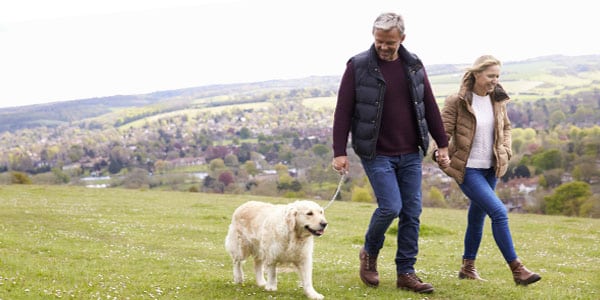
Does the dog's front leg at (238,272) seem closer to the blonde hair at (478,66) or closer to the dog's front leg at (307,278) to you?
the dog's front leg at (307,278)

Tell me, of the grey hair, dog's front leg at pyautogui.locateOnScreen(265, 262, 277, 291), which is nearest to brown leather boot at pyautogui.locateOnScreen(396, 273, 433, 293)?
dog's front leg at pyautogui.locateOnScreen(265, 262, 277, 291)

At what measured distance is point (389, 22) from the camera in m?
7.85

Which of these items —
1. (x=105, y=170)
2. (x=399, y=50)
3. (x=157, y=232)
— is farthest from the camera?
(x=105, y=170)

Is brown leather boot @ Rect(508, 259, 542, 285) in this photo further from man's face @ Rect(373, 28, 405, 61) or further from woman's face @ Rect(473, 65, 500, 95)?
man's face @ Rect(373, 28, 405, 61)

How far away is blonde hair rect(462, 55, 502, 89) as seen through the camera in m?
8.83

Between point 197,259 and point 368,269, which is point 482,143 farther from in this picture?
point 197,259

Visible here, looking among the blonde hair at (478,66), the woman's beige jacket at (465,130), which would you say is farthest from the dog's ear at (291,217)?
the blonde hair at (478,66)

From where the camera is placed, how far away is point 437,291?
8.91 m

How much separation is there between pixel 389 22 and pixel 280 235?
3.21 metres

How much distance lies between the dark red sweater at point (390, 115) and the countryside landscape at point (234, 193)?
2.13 m

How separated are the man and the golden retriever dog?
849 mm

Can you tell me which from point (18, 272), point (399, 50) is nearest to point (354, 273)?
point (399, 50)

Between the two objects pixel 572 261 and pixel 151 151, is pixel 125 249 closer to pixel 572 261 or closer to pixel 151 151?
pixel 572 261

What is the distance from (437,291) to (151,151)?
404 ft
